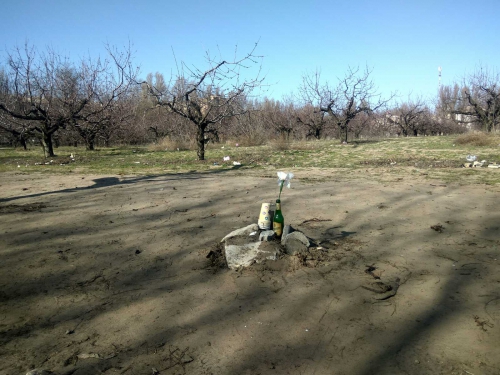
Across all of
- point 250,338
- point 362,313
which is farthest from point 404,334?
point 250,338

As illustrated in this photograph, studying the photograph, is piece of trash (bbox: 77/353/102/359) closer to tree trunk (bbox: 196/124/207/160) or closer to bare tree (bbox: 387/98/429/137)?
tree trunk (bbox: 196/124/207/160)

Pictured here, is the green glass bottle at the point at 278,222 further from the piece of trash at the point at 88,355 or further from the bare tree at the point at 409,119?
the bare tree at the point at 409,119

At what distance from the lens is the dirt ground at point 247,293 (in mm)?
2350

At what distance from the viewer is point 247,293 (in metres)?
3.15

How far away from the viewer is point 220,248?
3.89m

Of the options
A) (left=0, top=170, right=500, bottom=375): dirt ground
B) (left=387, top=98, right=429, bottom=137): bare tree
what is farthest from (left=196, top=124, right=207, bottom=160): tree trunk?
Answer: (left=387, top=98, right=429, bottom=137): bare tree

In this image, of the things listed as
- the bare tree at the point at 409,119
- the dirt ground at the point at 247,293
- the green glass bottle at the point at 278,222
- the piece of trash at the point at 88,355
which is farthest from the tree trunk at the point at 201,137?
the bare tree at the point at 409,119

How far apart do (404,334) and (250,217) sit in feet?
9.44

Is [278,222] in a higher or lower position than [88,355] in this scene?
higher

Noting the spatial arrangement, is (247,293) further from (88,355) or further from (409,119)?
(409,119)

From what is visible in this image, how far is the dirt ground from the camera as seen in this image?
7.71ft

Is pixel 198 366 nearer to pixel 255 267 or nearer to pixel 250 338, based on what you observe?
pixel 250 338

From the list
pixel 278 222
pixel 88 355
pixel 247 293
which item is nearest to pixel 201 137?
pixel 278 222

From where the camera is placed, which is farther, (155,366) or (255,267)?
(255,267)
